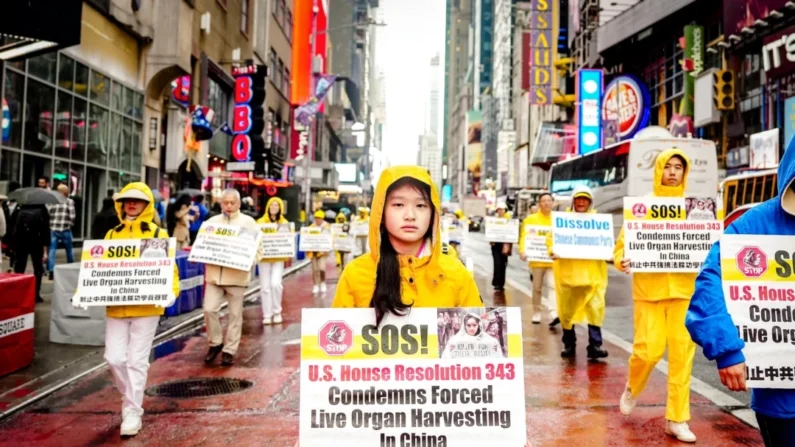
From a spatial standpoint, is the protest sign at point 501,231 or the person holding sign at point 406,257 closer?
the person holding sign at point 406,257

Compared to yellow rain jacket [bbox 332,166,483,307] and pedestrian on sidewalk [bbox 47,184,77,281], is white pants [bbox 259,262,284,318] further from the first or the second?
yellow rain jacket [bbox 332,166,483,307]

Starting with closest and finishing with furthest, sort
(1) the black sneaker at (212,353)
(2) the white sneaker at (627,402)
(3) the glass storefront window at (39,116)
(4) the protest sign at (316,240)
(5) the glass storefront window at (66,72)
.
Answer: (2) the white sneaker at (627,402) → (1) the black sneaker at (212,353) → (4) the protest sign at (316,240) → (3) the glass storefront window at (39,116) → (5) the glass storefront window at (66,72)

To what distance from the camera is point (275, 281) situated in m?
11.5

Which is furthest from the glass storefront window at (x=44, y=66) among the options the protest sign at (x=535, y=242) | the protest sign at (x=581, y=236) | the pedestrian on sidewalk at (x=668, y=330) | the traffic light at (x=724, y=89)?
the traffic light at (x=724, y=89)

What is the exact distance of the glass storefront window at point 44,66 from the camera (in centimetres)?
1609

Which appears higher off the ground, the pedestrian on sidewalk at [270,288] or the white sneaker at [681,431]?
the pedestrian on sidewalk at [270,288]

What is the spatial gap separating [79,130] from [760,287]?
18901 millimetres

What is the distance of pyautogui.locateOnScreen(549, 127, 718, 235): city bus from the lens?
2494cm

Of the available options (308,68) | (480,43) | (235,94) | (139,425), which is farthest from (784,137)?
(480,43)

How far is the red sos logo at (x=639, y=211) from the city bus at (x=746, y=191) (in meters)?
10.1

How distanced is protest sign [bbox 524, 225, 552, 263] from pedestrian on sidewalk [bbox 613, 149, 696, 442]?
15.1 feet

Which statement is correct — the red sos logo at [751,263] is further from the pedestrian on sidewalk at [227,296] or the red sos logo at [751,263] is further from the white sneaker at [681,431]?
the pedestrian on sidewalk at [227,296]

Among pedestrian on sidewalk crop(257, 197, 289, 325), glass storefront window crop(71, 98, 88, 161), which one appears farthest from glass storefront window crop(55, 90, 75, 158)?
pedestrian on sidewalk crop(257, 197, 289, 325)

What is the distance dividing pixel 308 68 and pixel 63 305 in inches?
2101
